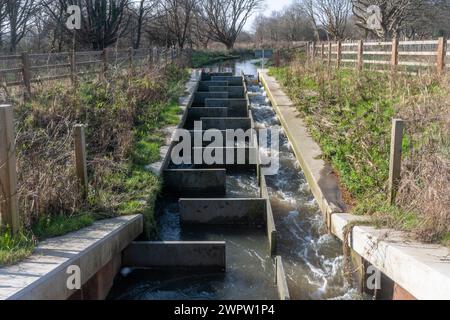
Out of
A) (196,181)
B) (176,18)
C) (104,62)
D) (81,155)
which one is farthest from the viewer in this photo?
(176,18)

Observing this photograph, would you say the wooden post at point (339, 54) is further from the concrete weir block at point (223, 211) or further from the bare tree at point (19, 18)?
the bare tree at point (19, 18)

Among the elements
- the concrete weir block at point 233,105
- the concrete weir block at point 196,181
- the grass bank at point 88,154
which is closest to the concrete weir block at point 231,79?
the concrete weir block at point 233,105

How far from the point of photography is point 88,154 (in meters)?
9.00

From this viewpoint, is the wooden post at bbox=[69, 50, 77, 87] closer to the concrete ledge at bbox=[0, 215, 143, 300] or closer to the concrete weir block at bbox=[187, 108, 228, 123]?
the concrete weir block at bbox=[187, 108, 228, 123]

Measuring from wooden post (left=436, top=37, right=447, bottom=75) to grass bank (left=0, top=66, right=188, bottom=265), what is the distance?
21.8ft

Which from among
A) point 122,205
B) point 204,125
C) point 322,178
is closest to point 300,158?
point 322,178

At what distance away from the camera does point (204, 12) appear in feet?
183

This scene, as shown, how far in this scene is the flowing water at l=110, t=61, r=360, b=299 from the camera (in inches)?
240

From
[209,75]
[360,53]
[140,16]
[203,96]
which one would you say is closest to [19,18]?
[140,16]

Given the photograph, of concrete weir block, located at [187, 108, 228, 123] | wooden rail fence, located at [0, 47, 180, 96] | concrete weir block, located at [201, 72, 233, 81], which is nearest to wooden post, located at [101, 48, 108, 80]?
wooden rail fence, located at [0, 47, 180, 96]

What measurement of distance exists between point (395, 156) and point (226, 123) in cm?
868

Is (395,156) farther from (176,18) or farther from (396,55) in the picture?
(176,18)

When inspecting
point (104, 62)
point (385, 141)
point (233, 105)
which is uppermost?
point (104, 62)

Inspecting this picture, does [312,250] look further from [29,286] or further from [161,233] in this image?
[29,286]
